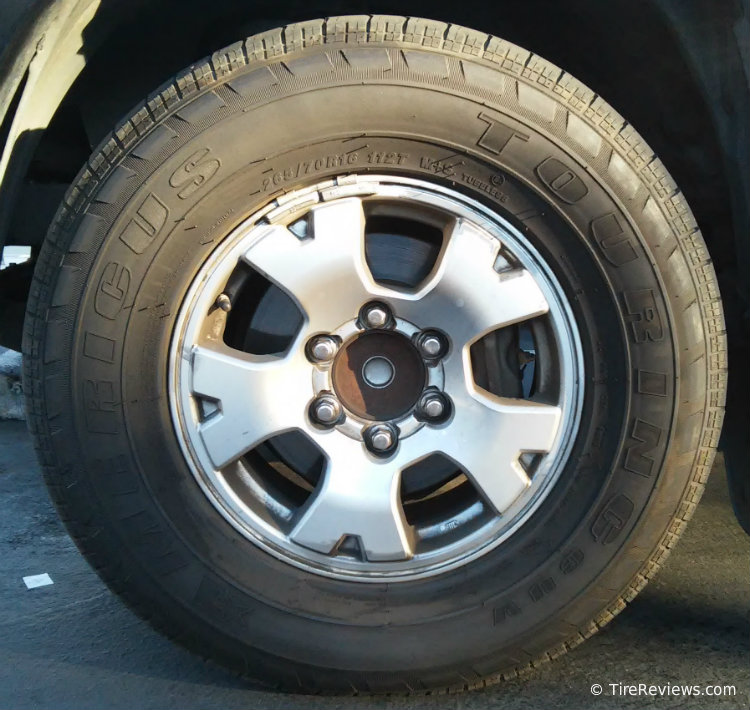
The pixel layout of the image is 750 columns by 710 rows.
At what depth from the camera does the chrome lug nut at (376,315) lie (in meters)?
1.70

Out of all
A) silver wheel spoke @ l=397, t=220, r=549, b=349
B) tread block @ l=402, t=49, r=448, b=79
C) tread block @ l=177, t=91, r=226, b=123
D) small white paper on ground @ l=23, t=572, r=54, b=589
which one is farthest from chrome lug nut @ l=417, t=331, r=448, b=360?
small white paper on ground @ l=23, t=572, r=54, b=589

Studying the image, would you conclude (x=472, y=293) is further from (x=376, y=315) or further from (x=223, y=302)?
(x=223, y=302)

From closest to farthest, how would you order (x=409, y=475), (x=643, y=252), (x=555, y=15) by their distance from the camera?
1. (x=643, y=252)
2. (x=409, y=475)
3. (x=555, y=15)

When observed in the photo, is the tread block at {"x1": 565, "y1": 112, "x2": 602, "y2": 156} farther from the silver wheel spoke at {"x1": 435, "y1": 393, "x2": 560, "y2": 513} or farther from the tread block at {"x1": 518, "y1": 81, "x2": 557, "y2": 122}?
the silver wheel spoke at {"x1": 435, "y1": 393, "x2": 560, "y2": 513}

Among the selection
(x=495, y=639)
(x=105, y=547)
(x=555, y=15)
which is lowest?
(x=495, y=639)

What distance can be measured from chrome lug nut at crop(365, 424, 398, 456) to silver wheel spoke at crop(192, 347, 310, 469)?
0.51 ft

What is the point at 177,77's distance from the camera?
1690mm

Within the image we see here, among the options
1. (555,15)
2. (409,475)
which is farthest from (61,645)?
(555,15)

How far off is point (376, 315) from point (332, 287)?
0.36ft

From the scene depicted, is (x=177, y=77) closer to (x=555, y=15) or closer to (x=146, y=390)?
(x=146, y=390)

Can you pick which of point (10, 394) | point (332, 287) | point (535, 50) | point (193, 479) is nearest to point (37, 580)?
point (193, 479)

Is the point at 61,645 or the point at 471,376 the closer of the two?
the point at 471,376

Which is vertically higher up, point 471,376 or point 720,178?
point 720,178

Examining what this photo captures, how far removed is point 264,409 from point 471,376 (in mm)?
447
